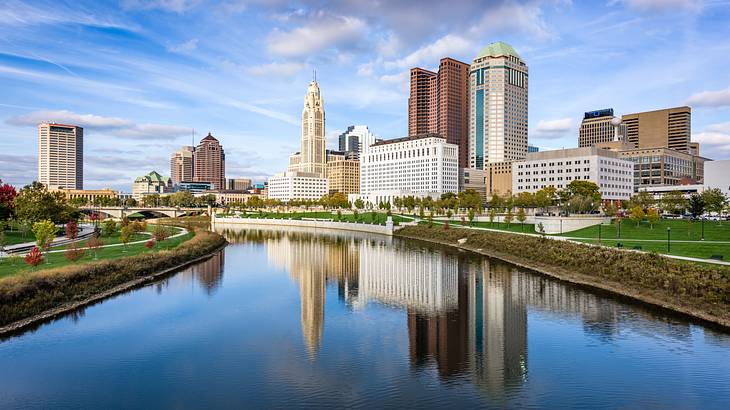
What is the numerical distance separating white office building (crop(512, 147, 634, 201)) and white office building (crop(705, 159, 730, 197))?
3109cm

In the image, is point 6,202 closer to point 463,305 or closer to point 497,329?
point 463,305

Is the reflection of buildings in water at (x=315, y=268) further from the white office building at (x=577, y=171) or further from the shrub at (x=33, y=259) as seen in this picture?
the white office building at (x=577, y=171)

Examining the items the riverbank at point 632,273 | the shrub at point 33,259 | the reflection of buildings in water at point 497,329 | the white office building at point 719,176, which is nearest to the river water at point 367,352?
the reflection of buildings in water at point 497,329

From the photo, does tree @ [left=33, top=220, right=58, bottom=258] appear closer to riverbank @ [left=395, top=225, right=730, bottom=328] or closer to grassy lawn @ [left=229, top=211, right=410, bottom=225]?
riverbank @ [left=395, top=225, right=730, bottom=328]

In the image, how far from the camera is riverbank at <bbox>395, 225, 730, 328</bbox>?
30812 mm

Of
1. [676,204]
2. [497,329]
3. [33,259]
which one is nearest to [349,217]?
[676,204]

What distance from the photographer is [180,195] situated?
193m

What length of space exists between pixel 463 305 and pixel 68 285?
2894 cm

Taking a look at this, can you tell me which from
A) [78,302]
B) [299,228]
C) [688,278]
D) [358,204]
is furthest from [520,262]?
[358,204]

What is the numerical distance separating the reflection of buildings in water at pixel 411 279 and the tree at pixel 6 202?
53135mm

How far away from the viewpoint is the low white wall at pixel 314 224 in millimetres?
102375

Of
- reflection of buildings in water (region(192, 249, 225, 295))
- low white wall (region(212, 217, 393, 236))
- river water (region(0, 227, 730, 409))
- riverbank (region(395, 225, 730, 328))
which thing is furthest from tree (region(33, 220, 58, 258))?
low white wall (region(212, 217, 393, 236))

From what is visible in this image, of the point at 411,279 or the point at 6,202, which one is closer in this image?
the point at 411,279

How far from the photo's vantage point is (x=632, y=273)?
126 feet
